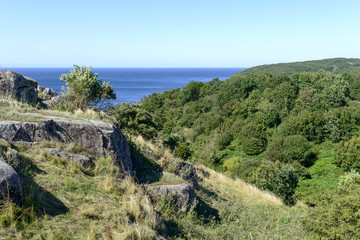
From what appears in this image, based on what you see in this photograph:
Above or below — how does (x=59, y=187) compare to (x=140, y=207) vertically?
above

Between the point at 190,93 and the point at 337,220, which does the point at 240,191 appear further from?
the point at 190,93

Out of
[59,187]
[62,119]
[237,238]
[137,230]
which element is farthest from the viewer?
[62,119]

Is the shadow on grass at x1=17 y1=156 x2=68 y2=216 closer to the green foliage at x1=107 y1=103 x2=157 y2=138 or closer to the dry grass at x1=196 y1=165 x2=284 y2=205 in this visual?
the dry grass at x1=196 y1=165 x2=284 y2=205

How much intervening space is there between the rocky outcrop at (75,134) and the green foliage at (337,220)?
694cm

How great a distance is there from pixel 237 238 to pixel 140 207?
313cm

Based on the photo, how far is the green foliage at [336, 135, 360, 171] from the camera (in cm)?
3128

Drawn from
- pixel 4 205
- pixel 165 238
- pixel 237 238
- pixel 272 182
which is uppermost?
pixel 4 205

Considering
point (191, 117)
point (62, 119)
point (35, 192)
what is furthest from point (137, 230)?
point (191, 117)

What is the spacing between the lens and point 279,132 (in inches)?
1817

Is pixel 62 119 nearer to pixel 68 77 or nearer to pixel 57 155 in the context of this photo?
pixel 57 155

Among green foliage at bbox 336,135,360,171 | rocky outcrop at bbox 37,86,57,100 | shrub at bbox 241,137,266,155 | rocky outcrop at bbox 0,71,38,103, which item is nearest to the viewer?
rocky outcrop at bbox 0,71,38,103

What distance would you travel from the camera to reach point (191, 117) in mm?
65625

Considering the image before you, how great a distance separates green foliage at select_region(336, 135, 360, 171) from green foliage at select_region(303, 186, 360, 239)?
90.6 ft

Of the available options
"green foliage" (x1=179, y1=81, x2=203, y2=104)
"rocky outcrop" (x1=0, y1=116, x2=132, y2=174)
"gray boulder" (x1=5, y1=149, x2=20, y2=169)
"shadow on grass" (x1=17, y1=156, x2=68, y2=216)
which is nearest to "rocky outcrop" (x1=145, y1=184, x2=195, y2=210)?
"rocky outcrop" (x1=0, y1=116, x2=132, y2=174)
